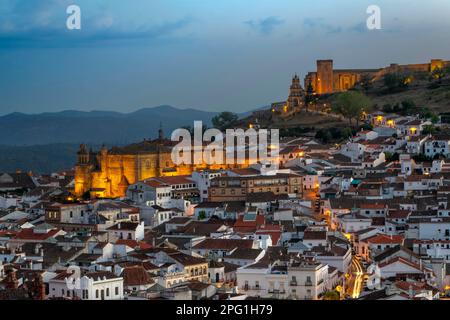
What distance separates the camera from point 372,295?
1296cm

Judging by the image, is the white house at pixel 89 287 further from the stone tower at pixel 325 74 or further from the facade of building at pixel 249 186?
the stone tower at pixel 325 74

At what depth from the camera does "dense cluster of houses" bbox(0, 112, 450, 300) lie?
1469cm

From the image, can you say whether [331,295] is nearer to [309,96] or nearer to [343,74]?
[309,96]

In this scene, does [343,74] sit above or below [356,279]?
above

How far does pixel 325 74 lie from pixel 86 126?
40606 mm

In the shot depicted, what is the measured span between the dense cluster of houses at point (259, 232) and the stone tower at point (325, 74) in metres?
18.2

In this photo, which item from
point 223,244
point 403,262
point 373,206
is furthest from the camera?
point 373,206

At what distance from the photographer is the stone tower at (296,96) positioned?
44.1 metres

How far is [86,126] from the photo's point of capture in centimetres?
8700

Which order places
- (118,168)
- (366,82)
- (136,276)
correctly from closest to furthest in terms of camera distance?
(136,276) < (118,168) < (366,82)

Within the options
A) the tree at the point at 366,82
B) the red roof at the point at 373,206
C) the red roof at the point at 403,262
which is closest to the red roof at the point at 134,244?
the red roof at the point at 403,262

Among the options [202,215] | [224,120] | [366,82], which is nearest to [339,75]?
[366,82]
